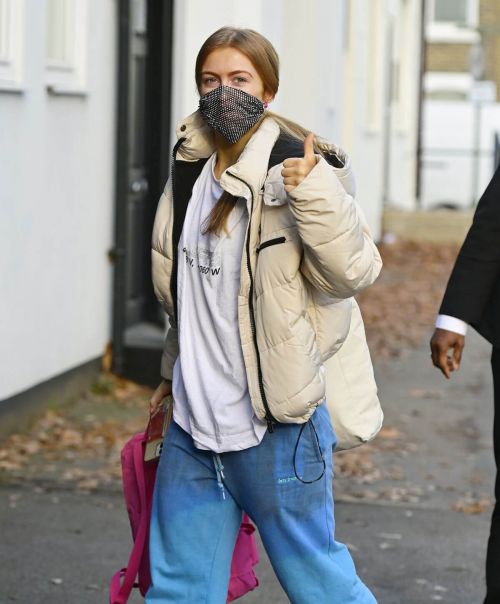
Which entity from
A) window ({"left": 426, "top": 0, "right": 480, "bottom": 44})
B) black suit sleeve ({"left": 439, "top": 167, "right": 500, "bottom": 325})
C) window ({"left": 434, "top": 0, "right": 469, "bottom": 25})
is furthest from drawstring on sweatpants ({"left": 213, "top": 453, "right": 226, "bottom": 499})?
window ({"left": 434, "top": 0, "right": 469, "bottom": 25})

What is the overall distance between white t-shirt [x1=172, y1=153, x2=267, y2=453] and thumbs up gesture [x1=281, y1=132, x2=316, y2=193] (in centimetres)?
22

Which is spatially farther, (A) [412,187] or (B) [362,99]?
(A) [412,187]

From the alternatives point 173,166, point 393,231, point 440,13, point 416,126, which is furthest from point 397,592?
point 440,13

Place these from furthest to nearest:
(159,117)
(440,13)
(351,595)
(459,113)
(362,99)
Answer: (440,13) → (459,113) → (362,99) → (159,117) → (351,595)

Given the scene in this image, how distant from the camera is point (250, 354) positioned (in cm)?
364

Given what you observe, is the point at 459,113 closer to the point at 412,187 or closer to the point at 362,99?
the point at 412,187

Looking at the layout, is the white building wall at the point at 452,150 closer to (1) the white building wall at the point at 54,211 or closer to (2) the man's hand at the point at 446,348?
(1) the white building wall at the point at 54,211

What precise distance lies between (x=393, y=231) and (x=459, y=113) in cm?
930

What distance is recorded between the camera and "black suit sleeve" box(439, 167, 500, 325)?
4438 millimetres

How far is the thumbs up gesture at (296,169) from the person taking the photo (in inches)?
137

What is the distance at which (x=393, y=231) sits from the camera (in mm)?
21469

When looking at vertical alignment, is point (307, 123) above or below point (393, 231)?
above

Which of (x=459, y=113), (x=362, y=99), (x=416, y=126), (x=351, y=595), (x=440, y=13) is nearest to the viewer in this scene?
(x=351, y=595)

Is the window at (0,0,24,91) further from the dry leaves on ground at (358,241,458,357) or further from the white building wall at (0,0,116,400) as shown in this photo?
the dry leaves on ground at (358,241,458,357)
